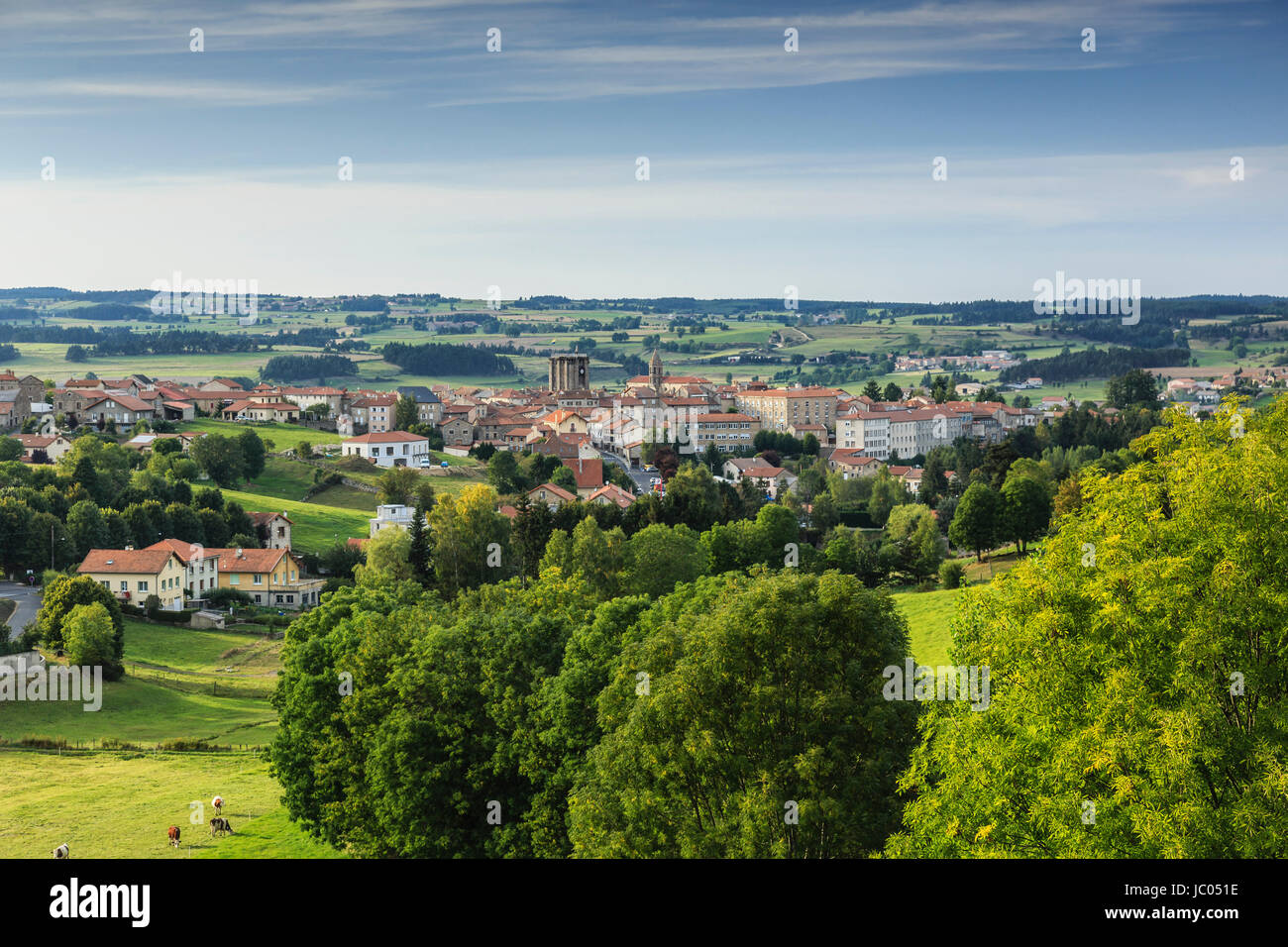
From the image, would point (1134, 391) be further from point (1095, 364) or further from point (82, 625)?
point (82, 625)

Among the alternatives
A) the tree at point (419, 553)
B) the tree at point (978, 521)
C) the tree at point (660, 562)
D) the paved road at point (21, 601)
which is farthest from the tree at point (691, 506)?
the paved road at point (21, 601)

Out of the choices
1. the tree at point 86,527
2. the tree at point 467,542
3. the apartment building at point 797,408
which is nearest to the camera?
the tree at point 467,542

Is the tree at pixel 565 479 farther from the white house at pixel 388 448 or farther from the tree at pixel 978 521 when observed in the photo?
the tree at pixel 978 521

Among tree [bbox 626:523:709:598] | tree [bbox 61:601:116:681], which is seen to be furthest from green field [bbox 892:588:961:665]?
tree [bbox 61:601:116:681]

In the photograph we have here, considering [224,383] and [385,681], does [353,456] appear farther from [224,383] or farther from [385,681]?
[385,681]

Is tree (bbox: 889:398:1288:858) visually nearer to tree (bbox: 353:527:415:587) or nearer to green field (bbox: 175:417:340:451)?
tree (bbox: 353:527:415:587)
